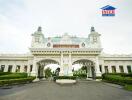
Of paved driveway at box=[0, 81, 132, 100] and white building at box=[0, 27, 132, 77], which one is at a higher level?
white building at box=[0, 27, 132, 77]

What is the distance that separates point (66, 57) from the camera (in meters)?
32.7

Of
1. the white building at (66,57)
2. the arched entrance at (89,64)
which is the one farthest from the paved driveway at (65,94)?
the arched entrance at (89,64)

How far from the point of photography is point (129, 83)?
52.9ft

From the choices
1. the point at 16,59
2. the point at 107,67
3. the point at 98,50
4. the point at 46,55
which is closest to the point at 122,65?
the point at 107,67

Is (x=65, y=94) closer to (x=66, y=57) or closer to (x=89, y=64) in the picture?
(x=66, y=57)

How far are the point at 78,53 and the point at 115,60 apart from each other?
16.2 meters

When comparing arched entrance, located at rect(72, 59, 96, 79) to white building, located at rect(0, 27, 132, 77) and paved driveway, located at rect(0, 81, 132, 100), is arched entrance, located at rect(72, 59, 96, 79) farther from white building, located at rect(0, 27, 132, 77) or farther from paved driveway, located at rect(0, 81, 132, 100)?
paved driveway, located at rect(0, 81, 132, 100)

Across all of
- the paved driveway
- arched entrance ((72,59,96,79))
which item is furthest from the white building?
the paved driveway

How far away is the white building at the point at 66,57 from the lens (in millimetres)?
32188

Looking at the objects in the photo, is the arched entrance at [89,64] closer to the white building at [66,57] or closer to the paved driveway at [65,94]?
the white building at [66,57]

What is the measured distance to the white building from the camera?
3219 cm

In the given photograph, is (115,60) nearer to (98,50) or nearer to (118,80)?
(98,50)

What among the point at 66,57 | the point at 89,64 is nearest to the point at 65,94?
the point at 66,57

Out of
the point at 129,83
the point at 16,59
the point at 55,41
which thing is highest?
the point at 55,41
